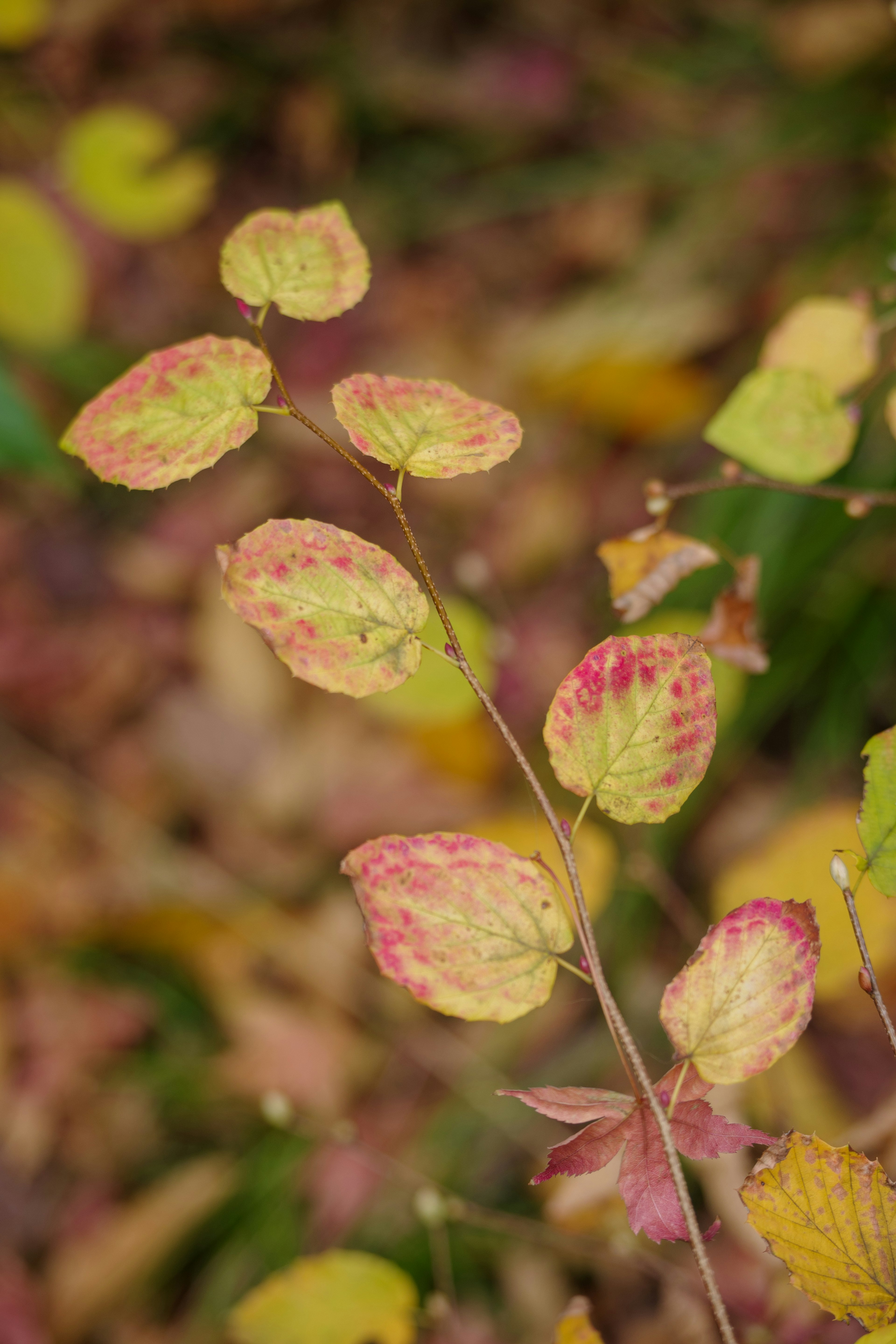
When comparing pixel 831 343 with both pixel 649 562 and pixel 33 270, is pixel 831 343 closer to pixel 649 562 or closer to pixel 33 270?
pixel 649 562

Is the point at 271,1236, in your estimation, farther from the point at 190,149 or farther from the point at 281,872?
the point at 190,149

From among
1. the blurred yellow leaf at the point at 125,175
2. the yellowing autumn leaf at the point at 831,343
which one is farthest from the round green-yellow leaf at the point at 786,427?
the blurred yellow leaf at the point at 125,175

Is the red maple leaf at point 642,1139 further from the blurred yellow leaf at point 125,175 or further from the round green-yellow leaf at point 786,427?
the blurred yellow leaf at point 125,175

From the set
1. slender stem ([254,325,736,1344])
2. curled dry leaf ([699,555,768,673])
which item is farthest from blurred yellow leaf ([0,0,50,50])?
curled dry leaf ([699,555,768,673])

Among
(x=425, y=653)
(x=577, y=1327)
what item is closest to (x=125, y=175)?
(x=425, y=653)

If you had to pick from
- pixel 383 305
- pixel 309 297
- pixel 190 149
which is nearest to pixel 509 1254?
pixel 309 297

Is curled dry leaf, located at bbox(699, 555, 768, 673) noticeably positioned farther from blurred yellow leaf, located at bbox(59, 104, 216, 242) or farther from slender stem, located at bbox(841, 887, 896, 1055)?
blurred yellow leaf, located at bbox(59, 104, 216, 242)

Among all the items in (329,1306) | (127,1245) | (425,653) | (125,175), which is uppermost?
(125,175)
